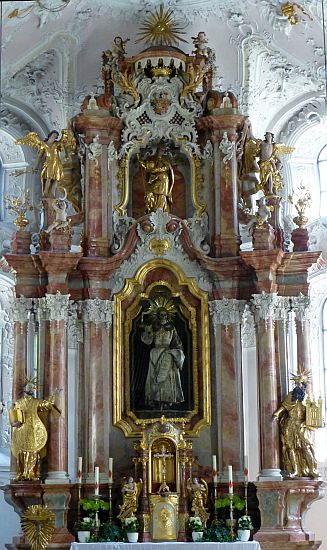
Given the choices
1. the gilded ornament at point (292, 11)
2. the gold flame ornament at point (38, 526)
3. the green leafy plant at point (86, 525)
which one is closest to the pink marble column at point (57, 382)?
the green leafy plant at point (86, 525)

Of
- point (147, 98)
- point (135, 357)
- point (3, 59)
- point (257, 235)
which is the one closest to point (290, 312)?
point (257, 235)

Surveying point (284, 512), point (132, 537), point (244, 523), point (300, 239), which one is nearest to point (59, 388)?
point (132, 537)

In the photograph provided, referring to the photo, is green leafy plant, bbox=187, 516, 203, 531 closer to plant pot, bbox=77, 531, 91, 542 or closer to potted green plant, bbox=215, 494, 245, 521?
potted green plant, bbox=215, 494, 245, 521

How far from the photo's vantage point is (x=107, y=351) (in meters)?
20.4

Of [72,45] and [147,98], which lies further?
[72,45]

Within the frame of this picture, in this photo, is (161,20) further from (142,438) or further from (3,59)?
(142,438)

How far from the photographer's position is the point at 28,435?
19359 mm

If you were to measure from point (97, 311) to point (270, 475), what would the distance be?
427cm

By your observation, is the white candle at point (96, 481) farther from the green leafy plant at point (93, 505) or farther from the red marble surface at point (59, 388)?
the red marble surface at point (59, 388)

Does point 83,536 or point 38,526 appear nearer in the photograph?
point 38,526

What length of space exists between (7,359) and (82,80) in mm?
6280

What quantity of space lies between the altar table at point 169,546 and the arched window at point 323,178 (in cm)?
891

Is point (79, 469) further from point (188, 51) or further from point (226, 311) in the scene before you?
point (188, 51)

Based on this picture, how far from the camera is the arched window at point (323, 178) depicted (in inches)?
984
